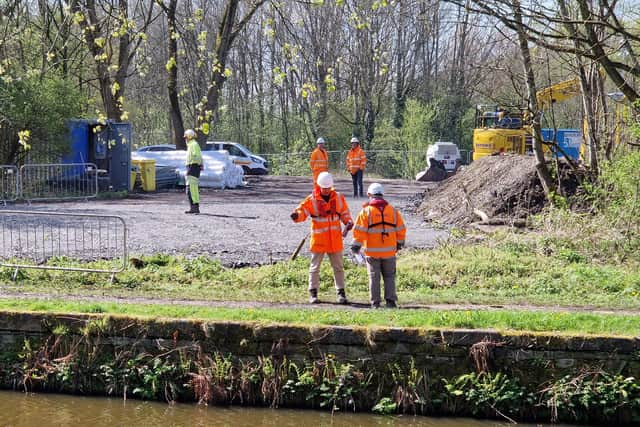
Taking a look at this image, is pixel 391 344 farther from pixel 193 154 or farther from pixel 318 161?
pixel 318 161

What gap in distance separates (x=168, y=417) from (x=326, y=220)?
376 cm

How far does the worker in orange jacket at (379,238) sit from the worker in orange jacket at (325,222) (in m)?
0.47

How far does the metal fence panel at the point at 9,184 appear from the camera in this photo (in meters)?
24.2

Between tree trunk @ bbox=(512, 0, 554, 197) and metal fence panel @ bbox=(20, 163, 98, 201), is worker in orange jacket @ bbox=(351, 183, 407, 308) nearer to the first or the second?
tree trunk @ bbox=(512, 0, 554, 197)

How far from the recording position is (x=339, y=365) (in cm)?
875

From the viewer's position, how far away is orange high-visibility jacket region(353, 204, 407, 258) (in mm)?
10812

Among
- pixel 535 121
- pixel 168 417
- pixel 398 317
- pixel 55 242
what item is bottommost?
pixel 168 417

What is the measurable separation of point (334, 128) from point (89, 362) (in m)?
43.2

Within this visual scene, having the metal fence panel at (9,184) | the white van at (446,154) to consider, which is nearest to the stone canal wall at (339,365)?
the metal fence panel at (9,184)

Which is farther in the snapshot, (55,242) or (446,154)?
(446,154)

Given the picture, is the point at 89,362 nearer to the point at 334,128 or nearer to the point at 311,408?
the point at 311,408

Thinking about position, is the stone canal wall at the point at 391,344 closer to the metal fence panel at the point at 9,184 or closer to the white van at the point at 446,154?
the metal fence panel at the point at 9,184

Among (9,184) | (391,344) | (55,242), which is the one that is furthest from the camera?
(9,184)

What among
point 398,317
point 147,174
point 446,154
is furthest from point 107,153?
point 398,317
